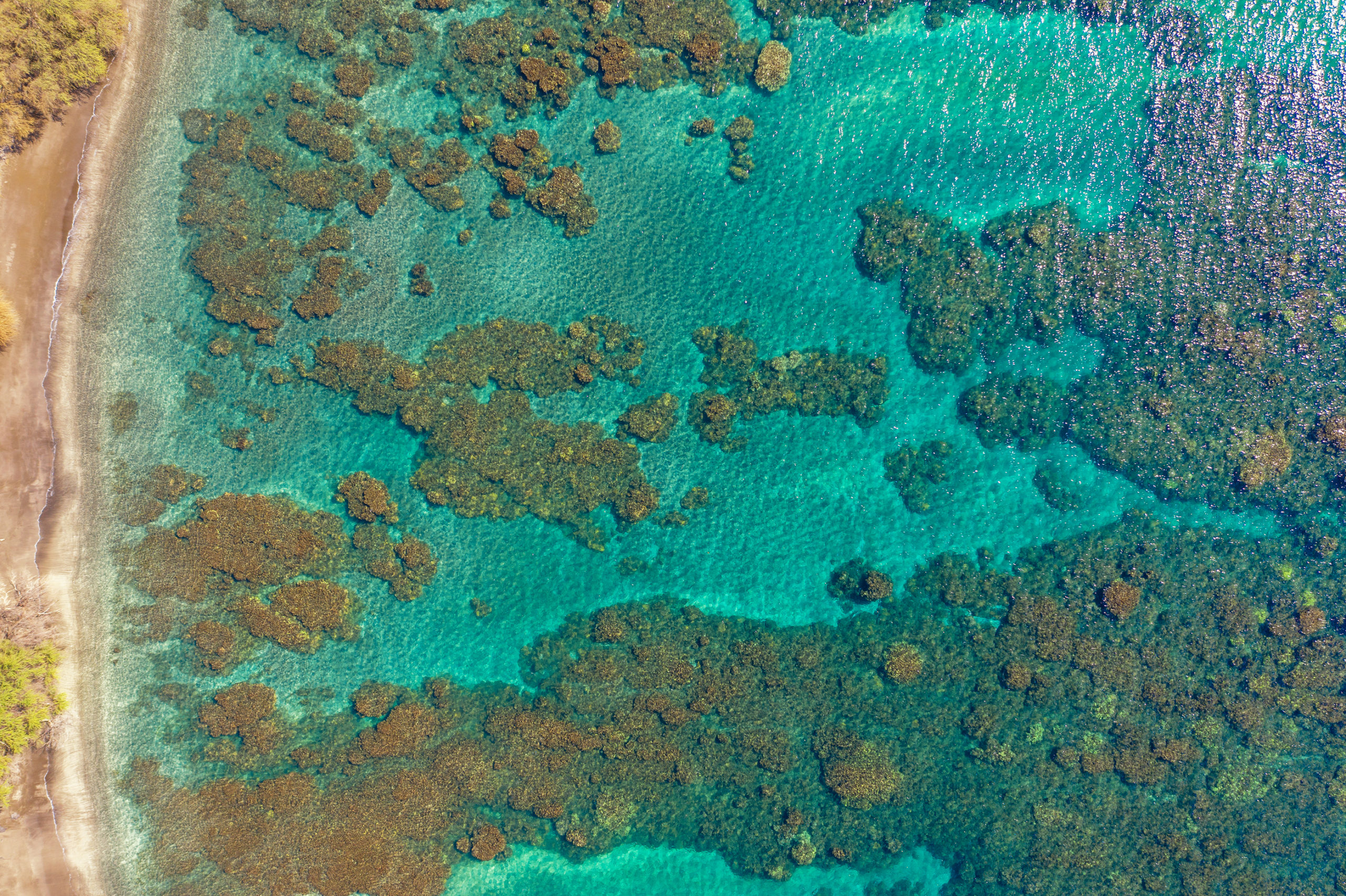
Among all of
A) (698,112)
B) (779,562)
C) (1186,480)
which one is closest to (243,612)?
(779,562)

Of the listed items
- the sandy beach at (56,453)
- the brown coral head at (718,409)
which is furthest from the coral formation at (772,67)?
the sandy beach at (56,453)

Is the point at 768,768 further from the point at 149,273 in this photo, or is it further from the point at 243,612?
the point at 149,273

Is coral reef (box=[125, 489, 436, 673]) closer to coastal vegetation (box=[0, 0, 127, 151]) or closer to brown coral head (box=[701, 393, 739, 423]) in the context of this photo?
brown coral head (box=[701, 393, 739, 423])

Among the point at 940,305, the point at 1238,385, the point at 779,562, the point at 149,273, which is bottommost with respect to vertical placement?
the point at 779,562

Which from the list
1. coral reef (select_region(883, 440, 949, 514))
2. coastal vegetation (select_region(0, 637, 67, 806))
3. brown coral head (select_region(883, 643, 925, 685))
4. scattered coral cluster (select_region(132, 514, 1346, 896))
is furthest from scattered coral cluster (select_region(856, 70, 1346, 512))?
coastal vegetation (select_region(0, 637, 67, 806))

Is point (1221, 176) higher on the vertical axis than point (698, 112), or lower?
lower
